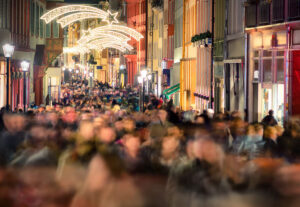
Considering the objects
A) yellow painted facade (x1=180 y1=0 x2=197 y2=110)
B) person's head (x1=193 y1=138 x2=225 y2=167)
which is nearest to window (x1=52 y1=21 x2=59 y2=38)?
yellow painted facade (x1=180 y1=0 x2=197 y2=110)

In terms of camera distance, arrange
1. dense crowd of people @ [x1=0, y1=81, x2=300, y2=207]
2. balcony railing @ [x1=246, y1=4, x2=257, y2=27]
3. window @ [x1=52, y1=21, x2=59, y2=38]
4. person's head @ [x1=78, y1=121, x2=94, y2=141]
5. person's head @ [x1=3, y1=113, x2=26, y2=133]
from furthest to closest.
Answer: window @ [x1=52, y1=21, x2=59, y2=38] < balcony railing @ [x1=246, y1=4, x2=257, y2=27] < person's head @ [x1=3, y1=113, x2=26, y2=133] < person's head @ [x1=78, y1=121, x2=94, y2=141] < dense crowd of people @ [x1=0, y1=81, x2=300, y2=207]

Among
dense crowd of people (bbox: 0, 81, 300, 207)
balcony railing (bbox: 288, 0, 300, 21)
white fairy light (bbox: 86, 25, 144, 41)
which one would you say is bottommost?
dense crowd of people (bbox: 0, 81, 300, 207)

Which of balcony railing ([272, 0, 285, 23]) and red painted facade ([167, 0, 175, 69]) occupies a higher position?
red painted facade ([167, 0, 175, 69])

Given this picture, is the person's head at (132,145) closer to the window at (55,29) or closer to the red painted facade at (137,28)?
the window at (55,29)

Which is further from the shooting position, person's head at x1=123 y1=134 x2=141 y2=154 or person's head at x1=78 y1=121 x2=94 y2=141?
person's head at x1=78 y1=121 x2=94 y2=141

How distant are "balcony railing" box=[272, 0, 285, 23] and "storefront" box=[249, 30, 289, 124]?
46 cm

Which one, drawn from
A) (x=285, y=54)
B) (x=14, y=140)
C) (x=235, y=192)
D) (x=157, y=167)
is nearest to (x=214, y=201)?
(x=235, y=192)

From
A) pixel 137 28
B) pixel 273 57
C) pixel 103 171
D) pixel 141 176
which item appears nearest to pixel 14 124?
pixel 141 176

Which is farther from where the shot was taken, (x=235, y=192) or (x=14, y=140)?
(x=14, y=140)

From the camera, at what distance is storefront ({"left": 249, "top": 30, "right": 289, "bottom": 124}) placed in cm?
2162

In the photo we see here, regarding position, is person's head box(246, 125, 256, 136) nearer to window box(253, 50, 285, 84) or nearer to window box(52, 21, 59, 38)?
window box(253, 50, 285, 84)

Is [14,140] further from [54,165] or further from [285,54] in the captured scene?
[285,54]

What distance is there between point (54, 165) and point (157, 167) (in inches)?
49.7

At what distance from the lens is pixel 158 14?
6506cm
